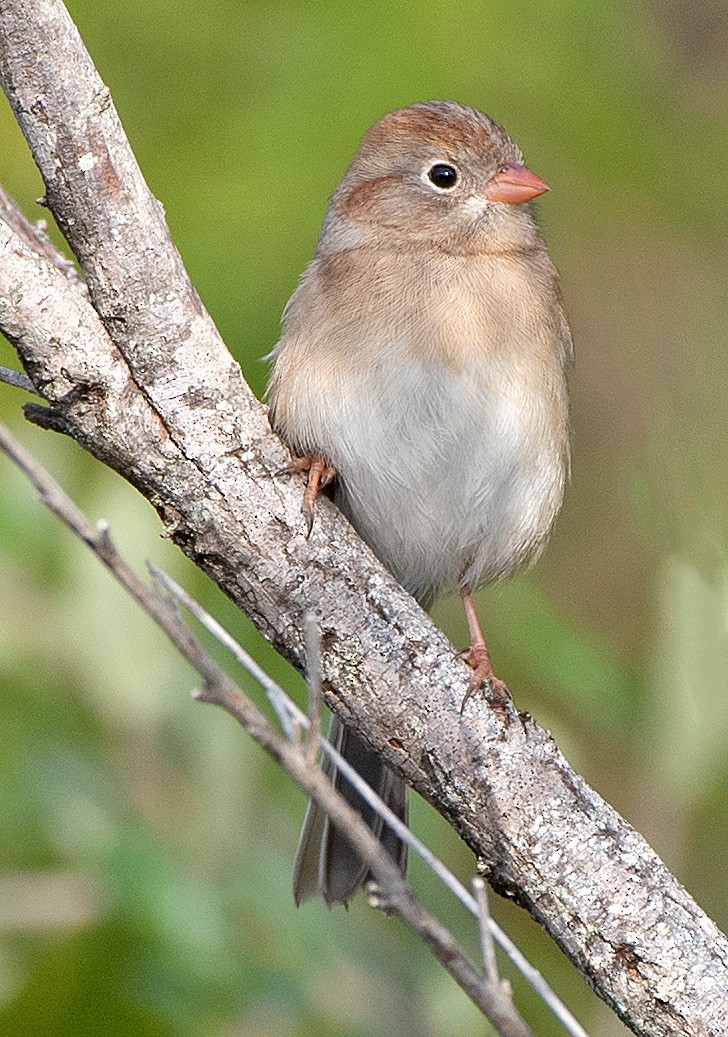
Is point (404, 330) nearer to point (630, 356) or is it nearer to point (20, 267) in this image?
point (20, 267)

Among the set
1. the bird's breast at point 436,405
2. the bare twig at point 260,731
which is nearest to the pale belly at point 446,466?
the bird's breast at point 436,405

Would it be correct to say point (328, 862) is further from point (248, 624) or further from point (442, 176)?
point (442, 176)

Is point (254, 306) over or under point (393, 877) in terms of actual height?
under

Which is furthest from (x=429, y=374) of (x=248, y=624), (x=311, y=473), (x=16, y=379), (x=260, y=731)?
(x=260, y=731)

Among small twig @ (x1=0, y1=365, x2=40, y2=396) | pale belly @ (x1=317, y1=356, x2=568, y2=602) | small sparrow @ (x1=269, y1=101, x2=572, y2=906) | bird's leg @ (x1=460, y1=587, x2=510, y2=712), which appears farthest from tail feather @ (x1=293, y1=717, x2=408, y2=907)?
small twig @ (x1=0, y1=365, x2=40, y2=396)

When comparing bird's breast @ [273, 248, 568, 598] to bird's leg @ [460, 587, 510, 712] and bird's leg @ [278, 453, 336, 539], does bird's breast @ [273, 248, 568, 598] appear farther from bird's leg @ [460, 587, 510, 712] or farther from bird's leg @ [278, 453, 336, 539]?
bird's leg @ [460, 587, 510, 712]

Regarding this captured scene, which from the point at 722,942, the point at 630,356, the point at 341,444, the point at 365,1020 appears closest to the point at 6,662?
the point at 341,444

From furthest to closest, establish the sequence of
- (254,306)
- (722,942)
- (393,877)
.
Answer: (254,306) → (722,942) → (393,877)
